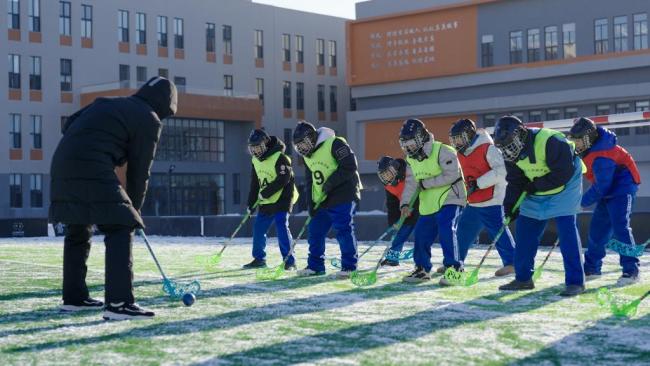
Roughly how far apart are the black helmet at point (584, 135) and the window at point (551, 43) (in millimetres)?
48815

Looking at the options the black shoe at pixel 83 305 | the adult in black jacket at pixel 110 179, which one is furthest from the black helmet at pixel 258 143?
the adult in black jacket at pixel 110 179

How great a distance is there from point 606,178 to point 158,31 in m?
57.1

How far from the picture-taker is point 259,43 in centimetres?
7112

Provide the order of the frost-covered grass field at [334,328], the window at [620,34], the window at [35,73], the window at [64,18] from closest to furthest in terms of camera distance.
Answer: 1. the frost-covered grass field at [334,328]
2. the window at [620,34]
3. the window at [35,73]
4. the window at [64,18]

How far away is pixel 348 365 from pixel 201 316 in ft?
8.51

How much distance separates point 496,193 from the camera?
11.8 m

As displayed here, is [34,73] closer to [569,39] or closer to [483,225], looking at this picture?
[569,39]

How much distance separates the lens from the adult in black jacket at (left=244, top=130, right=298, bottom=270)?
13859 millimetres

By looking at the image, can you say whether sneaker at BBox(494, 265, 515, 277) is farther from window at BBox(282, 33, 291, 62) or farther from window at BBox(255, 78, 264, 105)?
window at BBox(282, 33, 291, 62)

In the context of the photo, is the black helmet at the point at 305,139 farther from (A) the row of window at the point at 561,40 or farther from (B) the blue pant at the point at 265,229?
(A) the row of window at the point at 561,40

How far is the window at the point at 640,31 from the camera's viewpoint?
55031 millimetres

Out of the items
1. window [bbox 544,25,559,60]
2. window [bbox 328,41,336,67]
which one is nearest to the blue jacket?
window [bbox 544,25,559,60]

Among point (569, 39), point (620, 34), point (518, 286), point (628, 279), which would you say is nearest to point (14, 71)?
point (569, 39)

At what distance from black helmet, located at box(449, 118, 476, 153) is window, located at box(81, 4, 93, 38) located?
53.1 m
